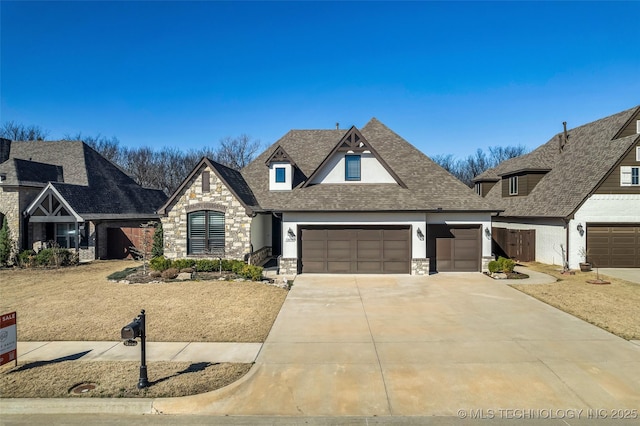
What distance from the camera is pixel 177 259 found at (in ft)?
59.7

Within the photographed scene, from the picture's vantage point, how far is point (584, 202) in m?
19.2

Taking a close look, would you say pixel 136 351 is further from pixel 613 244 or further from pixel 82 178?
pixel 613 244

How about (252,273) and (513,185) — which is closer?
(252,273)

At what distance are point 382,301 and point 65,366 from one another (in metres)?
9.37

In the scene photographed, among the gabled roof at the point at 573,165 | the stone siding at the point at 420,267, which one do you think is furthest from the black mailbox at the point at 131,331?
the gabled roof at the point at 573,165

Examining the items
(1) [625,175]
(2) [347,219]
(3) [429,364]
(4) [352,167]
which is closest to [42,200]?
(2) [347,219]

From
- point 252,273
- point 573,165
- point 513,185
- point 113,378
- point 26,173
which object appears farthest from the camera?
point 513,185

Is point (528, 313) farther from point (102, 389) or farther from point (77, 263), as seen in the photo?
point (77, 263)

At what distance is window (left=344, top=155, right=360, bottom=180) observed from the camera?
19.2m

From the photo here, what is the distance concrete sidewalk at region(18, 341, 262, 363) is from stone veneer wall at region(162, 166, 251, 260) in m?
9.80

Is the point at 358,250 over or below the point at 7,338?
over

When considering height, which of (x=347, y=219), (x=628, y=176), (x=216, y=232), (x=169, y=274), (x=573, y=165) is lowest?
(x=169, y=274)

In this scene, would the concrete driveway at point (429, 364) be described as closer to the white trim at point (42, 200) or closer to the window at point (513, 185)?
the window at point (513, 185)

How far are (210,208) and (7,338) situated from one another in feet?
38.8
